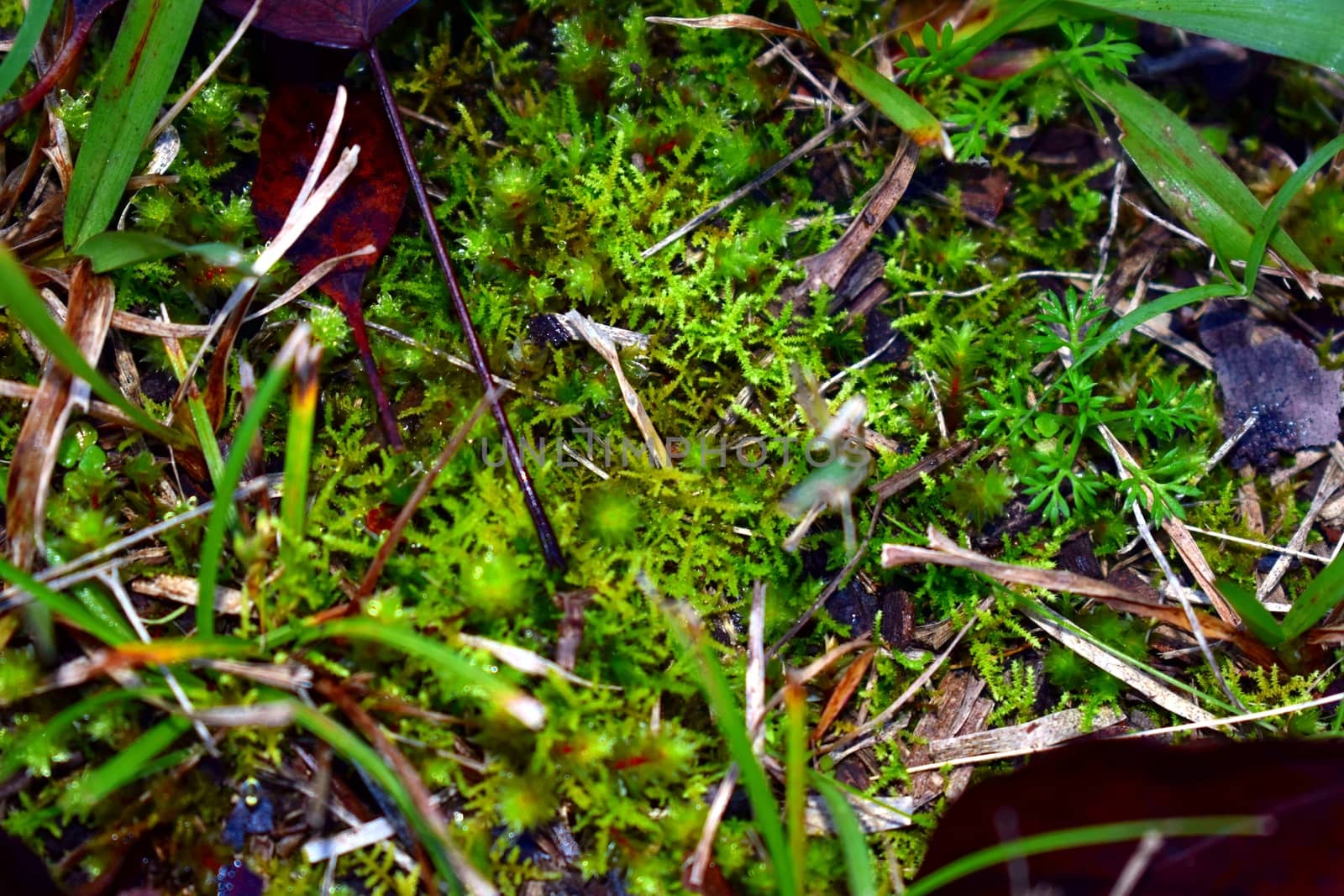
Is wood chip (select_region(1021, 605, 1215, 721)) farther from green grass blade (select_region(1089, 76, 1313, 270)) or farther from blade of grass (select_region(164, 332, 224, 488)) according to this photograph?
blade of grass (select_region(164, 332, 224, 488))

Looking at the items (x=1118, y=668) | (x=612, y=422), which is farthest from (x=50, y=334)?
(x=1118, y=668)

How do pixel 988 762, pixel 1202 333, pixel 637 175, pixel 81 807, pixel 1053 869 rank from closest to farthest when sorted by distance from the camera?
pixel 1053 869, pixel 81 807, pixel 988 762, pixel 637 175, pixel 1202 333

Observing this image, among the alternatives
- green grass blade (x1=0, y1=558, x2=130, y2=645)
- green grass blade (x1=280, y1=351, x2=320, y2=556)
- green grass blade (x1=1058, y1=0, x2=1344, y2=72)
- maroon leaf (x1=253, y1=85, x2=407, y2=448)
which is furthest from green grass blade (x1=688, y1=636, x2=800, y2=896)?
green grass blade (x1=1058, y1=0, x2=1344, y2=72)

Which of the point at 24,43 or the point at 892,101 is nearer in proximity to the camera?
the point at 24,43

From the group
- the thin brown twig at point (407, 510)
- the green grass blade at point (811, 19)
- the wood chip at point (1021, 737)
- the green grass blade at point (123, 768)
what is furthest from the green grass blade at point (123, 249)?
the wood chip at point (1021, 737)

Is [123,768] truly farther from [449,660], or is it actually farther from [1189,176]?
[1189,176]

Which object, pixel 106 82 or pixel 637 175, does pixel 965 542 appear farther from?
pixel 106 82

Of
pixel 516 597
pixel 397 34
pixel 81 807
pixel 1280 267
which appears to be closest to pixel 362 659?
pixel 516 597
